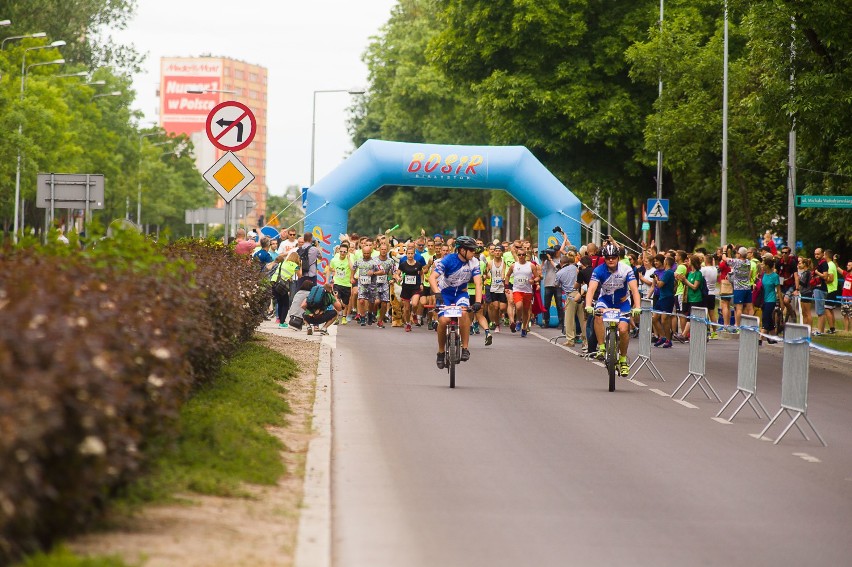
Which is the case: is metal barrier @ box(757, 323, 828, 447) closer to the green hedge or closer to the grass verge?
the grass verge

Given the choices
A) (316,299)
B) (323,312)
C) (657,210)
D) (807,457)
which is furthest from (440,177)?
(807,457)

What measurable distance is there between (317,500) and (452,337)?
29.4 feet

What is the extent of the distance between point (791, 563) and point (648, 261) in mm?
20743

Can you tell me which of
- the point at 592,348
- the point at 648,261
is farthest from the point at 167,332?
the point at 648,261

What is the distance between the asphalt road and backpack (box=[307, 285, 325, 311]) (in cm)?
740

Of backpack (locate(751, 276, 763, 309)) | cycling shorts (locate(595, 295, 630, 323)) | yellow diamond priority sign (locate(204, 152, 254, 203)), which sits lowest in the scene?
cycling shorts (locate(595, 295, 630, 323))

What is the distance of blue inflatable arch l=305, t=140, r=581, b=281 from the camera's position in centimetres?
3600

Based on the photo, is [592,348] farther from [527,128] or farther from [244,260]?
[527,128]

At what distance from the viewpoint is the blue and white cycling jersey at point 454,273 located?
61.1ft

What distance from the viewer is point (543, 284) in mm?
32094

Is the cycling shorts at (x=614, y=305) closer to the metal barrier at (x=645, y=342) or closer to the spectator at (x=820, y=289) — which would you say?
the metal barrier at (x=645, y=342)

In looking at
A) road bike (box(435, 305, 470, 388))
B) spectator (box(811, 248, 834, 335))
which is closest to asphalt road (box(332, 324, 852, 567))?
road bike (box(435, 305, 470, 388))

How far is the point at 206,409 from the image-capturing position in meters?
12.0

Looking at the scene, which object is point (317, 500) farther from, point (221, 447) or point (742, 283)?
point (742, 283)
